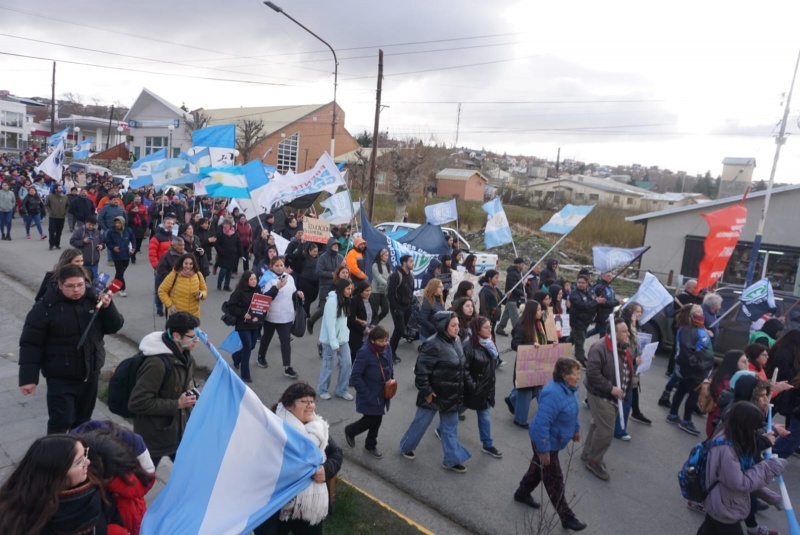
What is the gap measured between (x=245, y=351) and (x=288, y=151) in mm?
40821

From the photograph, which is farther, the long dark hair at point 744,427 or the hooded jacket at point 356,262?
the hooded jacket at point 356,262

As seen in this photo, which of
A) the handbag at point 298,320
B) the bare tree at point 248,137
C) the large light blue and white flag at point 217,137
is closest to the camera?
the handbag at point 298,320

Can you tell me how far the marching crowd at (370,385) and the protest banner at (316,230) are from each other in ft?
5.62

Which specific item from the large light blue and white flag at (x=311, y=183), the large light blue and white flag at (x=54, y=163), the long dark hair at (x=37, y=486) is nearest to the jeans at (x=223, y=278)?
the large light blue and white flag at (x=311, y=183)

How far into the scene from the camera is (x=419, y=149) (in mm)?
36500

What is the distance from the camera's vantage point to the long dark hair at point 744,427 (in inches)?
157

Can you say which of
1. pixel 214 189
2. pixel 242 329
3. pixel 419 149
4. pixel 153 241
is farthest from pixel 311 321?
pixel 419 149

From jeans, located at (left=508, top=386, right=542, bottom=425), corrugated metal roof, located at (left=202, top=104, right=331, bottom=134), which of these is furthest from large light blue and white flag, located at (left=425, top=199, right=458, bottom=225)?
corrugated metal roof, located at (left=202, top=104, right=331, bottom=134)

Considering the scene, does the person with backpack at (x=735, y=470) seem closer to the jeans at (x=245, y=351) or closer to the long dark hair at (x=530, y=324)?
the long dark hair at (x=530, y=324)

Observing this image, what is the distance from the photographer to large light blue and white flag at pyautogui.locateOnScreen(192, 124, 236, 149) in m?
13.9

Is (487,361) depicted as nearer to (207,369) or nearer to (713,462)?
(713,462)

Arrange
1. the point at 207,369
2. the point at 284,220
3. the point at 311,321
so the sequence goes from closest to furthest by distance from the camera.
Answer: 1. the point at 207,369
2. the point at 311,321
3. the point at 284,220

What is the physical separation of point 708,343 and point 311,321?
5.79 metres

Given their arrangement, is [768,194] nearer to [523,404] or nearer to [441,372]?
[523,404]
